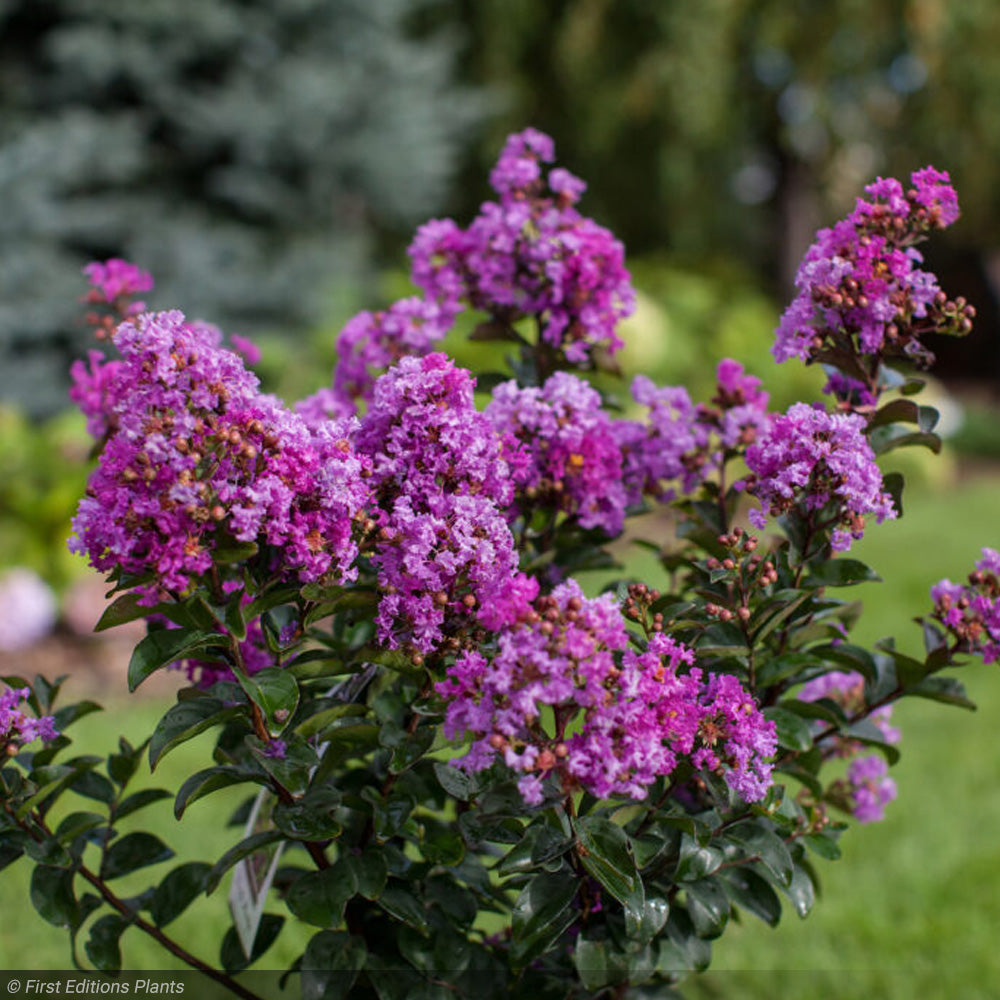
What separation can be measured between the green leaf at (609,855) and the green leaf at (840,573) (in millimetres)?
295

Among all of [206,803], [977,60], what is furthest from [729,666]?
[977,60]

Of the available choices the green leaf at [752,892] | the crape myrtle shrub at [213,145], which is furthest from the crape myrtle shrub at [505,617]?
the crape myrtle shrub at [213,145]

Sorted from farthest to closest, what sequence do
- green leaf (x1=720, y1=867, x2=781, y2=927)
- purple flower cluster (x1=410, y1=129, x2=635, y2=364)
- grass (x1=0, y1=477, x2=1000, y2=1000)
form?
grass (x1=0, y1=477, x2=1000, y2=1000) → purple flower cluster (x1=410, y1=129, x2=635, y2=364) → green leaf (x1=720, y1=867, x2=781, y2=927)

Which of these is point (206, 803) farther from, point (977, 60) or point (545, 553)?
point (977, 60)

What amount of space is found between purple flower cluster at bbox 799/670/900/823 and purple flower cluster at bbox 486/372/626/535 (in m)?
0.37

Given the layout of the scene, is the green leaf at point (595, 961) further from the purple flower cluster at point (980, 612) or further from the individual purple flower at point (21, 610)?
the individual purple flower at point (21, 610)

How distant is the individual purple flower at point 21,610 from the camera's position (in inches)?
143

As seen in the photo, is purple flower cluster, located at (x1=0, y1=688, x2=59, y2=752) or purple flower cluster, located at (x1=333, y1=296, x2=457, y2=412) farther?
purple flower cluster, located at (x1=333, y1=296, x2=457, y2=412)

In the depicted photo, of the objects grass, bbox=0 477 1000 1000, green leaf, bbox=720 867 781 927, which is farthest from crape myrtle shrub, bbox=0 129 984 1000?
grass, bbox=0 477 1000 1000

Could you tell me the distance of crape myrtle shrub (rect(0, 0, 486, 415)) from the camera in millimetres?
5434

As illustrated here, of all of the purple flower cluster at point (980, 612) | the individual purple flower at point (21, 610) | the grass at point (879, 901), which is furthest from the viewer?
the individual purple flower at point (21, 610)

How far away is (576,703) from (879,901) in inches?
67.5

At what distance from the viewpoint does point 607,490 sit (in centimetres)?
112

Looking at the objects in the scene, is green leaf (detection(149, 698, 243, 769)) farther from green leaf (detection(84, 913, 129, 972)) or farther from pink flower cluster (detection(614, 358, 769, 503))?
pink flower cluster (detection(614, 358, 769, 503))
